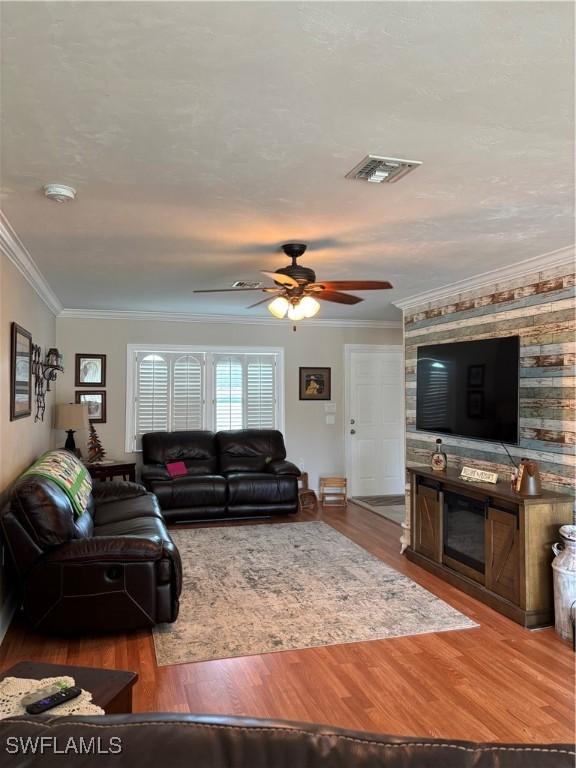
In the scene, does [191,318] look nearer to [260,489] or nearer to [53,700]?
[260,489]

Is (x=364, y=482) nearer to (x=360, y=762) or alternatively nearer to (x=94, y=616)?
(x=94, y=616)

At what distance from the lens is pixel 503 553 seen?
373 cm

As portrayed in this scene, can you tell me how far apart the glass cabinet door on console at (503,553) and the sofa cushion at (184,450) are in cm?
375

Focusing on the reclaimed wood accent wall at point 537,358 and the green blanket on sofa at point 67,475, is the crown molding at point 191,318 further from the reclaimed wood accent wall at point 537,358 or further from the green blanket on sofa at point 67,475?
the reclaimed wood accent wall at point 537,358

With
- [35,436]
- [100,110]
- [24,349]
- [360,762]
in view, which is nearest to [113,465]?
[35,436]

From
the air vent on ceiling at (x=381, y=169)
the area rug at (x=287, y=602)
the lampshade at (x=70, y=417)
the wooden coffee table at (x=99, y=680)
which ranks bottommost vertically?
the area rug at (x=287, y=602)

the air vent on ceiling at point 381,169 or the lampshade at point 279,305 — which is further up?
the air vent on ceiling at point 381,169

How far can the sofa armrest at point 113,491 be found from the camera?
5.09 metres

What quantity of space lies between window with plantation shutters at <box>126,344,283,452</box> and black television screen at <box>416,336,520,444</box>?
281 centimetres

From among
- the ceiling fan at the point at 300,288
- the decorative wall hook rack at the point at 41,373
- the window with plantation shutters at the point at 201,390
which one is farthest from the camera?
the window with plantation shutters at the point at 201,390

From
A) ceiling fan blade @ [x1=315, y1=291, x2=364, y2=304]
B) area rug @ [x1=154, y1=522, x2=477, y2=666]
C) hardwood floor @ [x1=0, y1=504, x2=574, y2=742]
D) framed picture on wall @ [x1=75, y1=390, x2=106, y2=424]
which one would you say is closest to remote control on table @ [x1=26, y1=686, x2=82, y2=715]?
hardwood floor @ [x1=0, y1=504, x2=574, y2=742]

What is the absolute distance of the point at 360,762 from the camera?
2.31ft

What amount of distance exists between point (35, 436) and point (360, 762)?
4.86 meters

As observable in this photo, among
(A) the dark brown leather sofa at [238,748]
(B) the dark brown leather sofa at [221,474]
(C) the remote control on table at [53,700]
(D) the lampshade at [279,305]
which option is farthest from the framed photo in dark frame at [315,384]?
(A) the dark brown leather sofa at [238,748]
